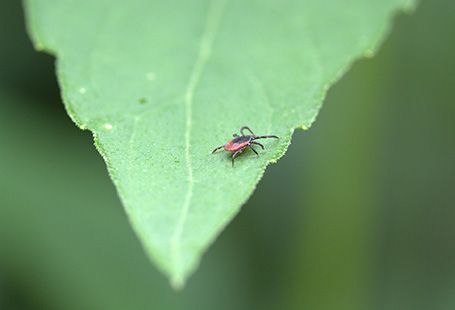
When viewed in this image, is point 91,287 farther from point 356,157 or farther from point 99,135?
point 356,157

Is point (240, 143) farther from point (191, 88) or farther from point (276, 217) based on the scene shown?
point (276, 217)

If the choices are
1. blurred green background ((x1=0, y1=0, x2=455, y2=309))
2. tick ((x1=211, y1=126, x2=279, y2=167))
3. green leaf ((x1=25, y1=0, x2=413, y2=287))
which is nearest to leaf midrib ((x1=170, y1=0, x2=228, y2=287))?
green leaf ((x1=25, y1=0, x2=413, y2=287))

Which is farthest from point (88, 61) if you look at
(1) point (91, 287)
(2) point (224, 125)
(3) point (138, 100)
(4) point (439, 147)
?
(4) point (439, 147)

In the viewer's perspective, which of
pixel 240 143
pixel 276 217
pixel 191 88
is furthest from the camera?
pixel 276 217

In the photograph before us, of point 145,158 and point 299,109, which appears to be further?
point 299,109

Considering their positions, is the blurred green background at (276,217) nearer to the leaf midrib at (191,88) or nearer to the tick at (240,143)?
the leaf midrib at (191,88)

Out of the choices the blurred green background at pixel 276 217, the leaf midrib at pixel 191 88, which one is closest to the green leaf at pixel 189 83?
the leaf midrib at pixel 191 88

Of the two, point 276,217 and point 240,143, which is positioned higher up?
point 276,217

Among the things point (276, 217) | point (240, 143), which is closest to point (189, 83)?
point (240, 143)
